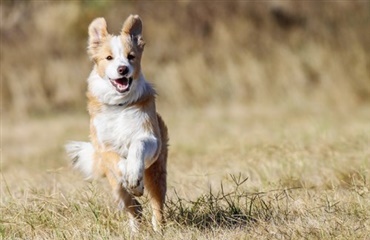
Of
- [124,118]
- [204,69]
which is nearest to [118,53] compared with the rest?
[124,118]

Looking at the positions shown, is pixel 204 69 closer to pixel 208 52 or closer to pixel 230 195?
pixel 208 52

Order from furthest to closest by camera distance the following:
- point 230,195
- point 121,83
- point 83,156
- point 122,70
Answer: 1. point 83,156
2. point 230,195
3. point 121,83
4. point 122,70

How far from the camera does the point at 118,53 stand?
6508 mm

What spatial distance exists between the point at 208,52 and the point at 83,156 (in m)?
11.4

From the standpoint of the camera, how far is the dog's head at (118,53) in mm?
6426

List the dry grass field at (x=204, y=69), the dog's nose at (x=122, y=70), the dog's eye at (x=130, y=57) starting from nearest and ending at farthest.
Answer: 1. the dog's nose at (x=122, y=70)
2. the dog's eye at (x=130, y=57)
3. the dry grass field at (x=204, y=69)

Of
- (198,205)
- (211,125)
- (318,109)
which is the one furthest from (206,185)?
(318,109)

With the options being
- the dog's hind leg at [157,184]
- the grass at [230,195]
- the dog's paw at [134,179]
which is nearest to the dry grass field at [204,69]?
the grass at [230,195]

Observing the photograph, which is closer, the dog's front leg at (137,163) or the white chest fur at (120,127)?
the dog's front leg at (137,163)

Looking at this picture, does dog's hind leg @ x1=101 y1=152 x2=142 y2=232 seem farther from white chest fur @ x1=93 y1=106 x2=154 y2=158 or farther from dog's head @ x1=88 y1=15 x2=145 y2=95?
dog's head @ x1=88 y1=15 x2=145 y2=95

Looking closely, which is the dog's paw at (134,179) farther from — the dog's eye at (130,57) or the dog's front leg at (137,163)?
the dog's eye at (130,57)

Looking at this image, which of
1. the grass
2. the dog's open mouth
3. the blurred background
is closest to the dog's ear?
the dog's open mouth

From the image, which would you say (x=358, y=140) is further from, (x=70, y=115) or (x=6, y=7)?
(x=6, y=7)

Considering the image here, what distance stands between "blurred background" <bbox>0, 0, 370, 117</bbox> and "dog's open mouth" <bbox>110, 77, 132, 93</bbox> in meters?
10.8
